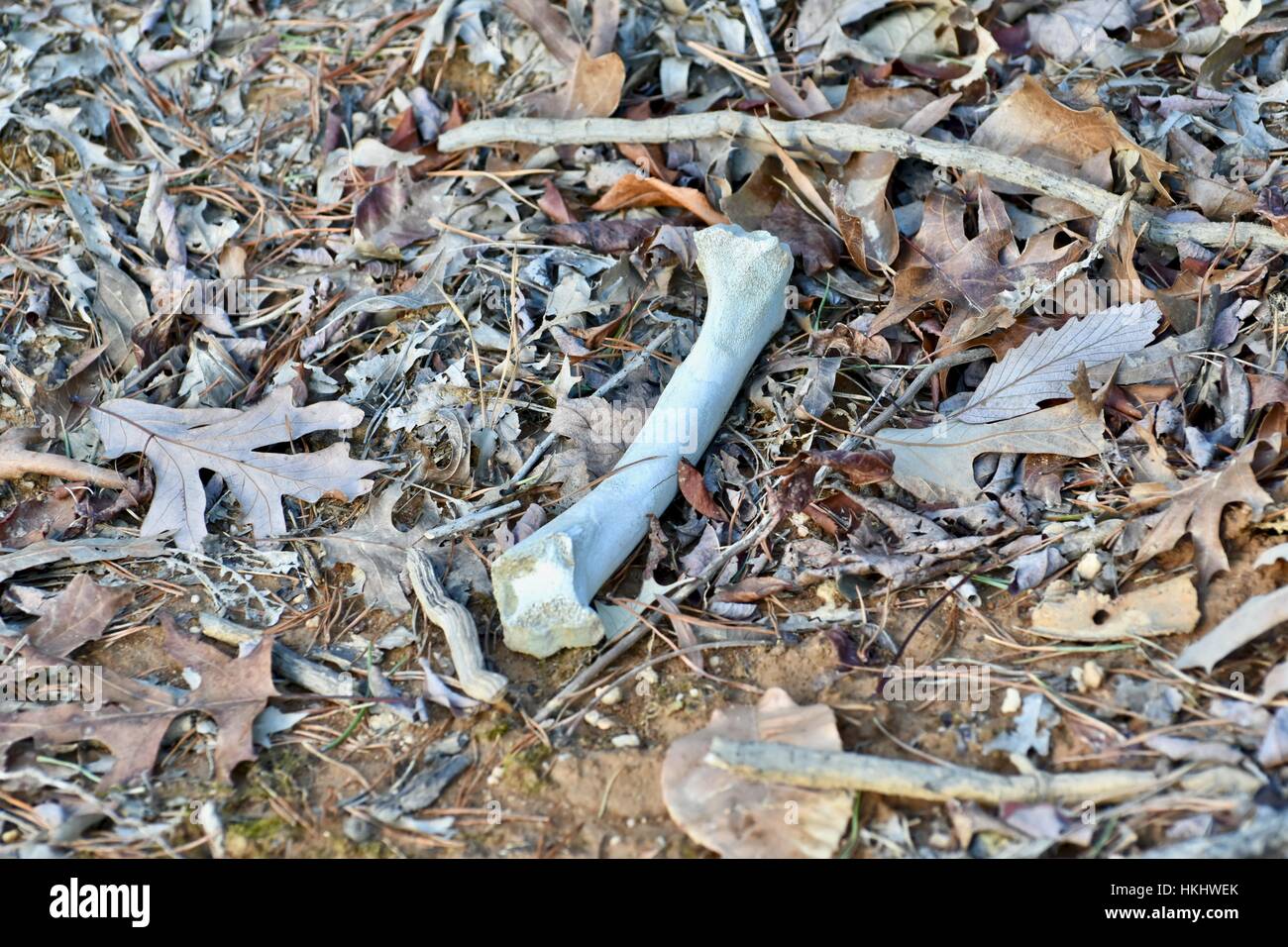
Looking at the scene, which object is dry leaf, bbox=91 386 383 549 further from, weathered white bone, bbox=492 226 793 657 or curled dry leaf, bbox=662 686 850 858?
curled dry leaf, bbox=662 686 850 858

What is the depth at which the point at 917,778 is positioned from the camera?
2104 millimetres

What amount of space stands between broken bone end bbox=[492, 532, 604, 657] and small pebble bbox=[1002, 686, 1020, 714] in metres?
0.96

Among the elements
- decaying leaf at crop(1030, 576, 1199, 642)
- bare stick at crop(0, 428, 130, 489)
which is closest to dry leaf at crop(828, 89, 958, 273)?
decaying leaf at crop(1030, 576, 1199, 642)

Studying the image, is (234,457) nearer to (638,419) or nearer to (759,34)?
(638,419)

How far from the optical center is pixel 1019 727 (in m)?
2.25

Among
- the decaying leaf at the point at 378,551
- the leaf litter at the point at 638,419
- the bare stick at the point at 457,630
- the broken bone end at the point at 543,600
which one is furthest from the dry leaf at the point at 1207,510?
the decaying leaf at the point at 378,551

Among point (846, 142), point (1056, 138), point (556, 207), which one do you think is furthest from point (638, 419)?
point (1056, 138)

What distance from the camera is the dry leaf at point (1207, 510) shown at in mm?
2410

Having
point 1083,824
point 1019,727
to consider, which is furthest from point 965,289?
point 1083,824

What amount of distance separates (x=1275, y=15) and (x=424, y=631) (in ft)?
11.3

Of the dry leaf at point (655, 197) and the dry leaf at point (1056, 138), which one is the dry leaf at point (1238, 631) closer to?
the dry leaf at point (1056, 138)

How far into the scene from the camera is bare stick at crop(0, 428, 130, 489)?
3074mm

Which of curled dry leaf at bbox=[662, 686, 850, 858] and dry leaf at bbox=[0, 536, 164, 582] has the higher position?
curled dry leaf at bbox=[662, 686, 850, 858]
